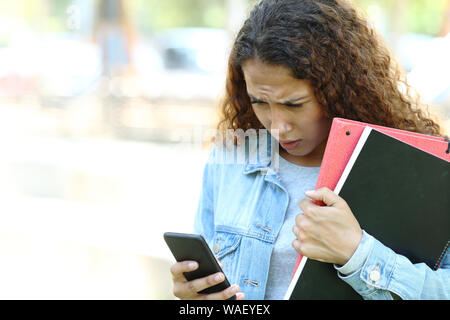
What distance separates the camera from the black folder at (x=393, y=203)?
1231 millimetres

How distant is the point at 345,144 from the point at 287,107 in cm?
25

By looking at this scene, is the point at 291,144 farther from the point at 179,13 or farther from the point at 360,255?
the point at 179,13

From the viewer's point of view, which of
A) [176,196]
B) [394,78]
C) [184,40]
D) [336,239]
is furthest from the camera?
[184,40]

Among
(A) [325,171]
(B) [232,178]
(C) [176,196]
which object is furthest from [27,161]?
(A) [325,171]

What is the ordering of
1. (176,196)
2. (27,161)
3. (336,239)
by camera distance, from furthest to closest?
(27,161), (176,196), (336,239)

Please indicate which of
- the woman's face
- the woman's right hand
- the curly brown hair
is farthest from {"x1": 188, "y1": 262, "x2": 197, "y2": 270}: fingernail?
the curly brown hair

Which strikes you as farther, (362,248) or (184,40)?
(184,40)

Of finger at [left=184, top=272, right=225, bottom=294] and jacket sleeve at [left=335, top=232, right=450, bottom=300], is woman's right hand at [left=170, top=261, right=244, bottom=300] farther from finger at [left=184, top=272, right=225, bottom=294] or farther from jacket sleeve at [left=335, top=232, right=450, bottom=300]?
jacket sleeve at [left=335, top=232, right=450, bottom=300]

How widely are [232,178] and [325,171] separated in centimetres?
40

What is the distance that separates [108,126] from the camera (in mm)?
8367

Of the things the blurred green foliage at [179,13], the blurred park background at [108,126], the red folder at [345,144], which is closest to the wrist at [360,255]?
the red folder at [345,144]

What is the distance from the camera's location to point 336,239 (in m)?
1.21
